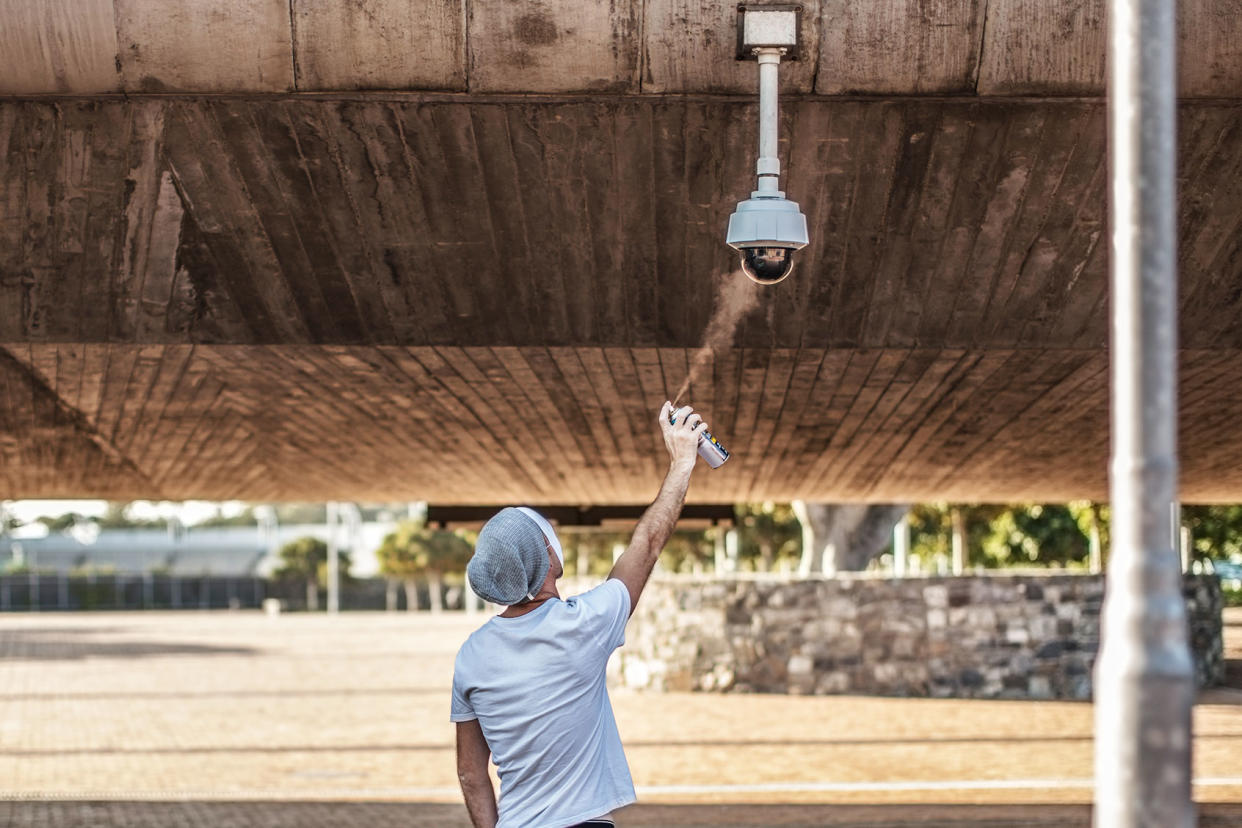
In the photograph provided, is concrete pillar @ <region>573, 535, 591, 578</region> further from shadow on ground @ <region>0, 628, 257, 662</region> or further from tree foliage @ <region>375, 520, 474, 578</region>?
shadow on ground @ <region>0, 628, 257, 662</region>

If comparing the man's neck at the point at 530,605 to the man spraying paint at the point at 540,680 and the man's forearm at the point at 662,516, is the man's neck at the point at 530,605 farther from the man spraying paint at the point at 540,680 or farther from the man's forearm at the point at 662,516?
the man's forearm at the point at 662,516

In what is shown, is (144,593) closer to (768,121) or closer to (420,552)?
(420,552)

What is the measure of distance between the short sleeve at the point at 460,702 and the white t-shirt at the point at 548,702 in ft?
0.03

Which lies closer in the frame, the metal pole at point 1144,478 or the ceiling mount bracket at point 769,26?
the metal pole at point 1144,478

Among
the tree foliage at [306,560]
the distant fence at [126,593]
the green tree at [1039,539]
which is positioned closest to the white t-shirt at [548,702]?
the green tree at [1039,539]

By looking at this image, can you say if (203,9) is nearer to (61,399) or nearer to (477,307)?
(477,307)

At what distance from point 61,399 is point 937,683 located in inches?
601

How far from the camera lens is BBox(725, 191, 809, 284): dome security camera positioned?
22.4 feet

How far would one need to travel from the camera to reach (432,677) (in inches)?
1104

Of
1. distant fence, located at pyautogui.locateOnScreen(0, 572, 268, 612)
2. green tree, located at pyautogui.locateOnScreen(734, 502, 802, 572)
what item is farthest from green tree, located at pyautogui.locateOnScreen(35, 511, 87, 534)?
green tree, located at pyautogui.locateOnScreen(734, 502, 802, 572)

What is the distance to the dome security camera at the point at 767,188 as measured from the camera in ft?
22.5

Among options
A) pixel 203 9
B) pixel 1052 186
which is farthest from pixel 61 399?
pixel 1052 186

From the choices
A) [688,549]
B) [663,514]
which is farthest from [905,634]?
[688,549]

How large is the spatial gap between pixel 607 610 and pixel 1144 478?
1.39 m
